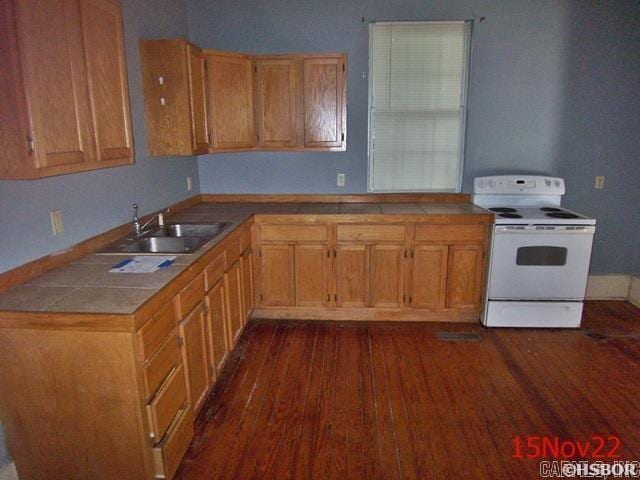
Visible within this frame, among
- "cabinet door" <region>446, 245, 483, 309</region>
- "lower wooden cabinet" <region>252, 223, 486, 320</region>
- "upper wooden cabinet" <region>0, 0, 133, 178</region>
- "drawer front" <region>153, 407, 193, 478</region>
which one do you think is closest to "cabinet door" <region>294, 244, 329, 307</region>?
"lower wooden cabinet" <region>252, 223, 486, 320</region>

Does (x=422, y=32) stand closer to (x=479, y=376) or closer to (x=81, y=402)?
(x=479, y=376)

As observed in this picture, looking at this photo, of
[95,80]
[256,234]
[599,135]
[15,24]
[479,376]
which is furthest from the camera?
[599,135]

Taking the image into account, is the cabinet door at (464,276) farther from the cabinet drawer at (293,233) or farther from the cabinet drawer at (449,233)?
the cabinet drawer at (293,233)

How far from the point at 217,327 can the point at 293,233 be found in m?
1.11

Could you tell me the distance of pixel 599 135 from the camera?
12.8ft

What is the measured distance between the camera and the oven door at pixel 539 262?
133 inches

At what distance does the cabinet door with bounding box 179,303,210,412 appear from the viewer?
2.21 meters

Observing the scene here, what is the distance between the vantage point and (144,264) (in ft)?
7.29

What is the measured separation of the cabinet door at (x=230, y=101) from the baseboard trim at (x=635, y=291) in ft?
11.8

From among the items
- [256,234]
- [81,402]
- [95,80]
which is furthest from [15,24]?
[256,234]

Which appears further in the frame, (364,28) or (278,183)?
(278,183)

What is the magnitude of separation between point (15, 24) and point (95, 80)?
496mm

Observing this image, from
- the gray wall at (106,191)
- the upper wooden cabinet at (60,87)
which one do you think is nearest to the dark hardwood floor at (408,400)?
the gray wall at (106,191)

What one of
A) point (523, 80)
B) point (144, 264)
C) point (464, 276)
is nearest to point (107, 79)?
point (144, 264)
